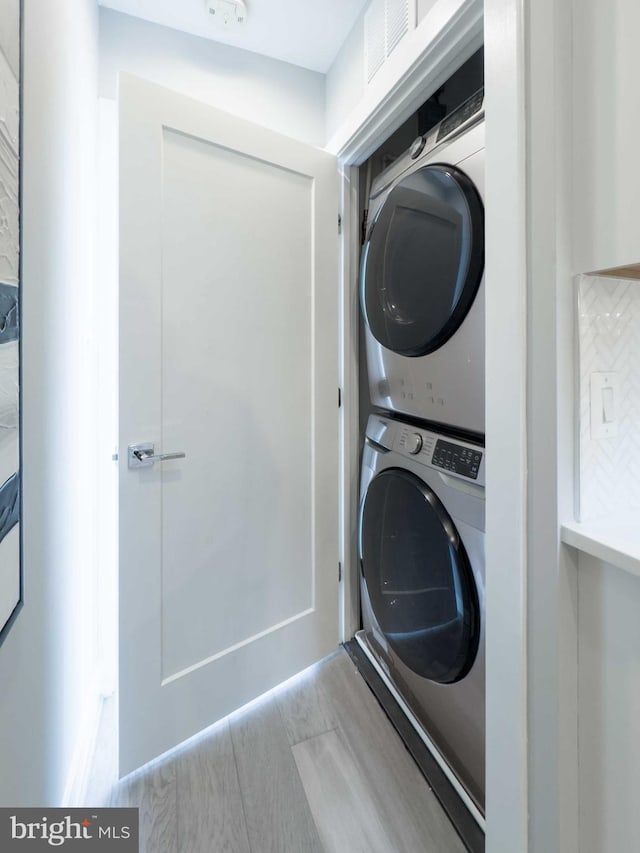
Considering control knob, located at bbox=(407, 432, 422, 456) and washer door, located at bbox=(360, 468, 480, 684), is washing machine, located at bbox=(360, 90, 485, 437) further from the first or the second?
washer door, located at bbox=(360, 468, 480, 684)

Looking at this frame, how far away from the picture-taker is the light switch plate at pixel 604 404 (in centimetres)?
75

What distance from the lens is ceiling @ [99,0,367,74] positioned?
1461 mm

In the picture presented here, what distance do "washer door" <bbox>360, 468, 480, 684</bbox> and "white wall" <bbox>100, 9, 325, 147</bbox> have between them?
5.17 feet

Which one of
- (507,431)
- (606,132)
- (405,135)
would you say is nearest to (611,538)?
(507,431)

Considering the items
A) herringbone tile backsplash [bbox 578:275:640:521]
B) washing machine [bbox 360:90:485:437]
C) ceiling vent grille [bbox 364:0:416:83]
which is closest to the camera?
herringbone tile backsplash [bbox 578:275:640:521]

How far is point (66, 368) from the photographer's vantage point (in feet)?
3.79

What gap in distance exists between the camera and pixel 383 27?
4.30ft

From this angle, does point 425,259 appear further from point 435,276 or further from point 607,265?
point 607,265

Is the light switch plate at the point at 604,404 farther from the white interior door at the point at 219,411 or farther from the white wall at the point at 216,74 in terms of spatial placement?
the white wall at the point at 216,74

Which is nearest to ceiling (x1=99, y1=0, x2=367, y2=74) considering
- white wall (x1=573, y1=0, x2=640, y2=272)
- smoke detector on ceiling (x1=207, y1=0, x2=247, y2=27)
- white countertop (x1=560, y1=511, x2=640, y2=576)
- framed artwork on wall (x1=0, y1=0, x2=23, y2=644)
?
smoke detector on ceiling (x1=207, y1=0, x2=247, y2=27)

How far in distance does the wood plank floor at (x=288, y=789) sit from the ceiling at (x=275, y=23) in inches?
99.4

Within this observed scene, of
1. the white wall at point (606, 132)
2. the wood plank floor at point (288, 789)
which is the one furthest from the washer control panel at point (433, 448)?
the wood plank floor at point (288, 789)

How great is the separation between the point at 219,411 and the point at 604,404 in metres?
1.08

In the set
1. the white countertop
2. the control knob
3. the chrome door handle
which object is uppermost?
the control knob
